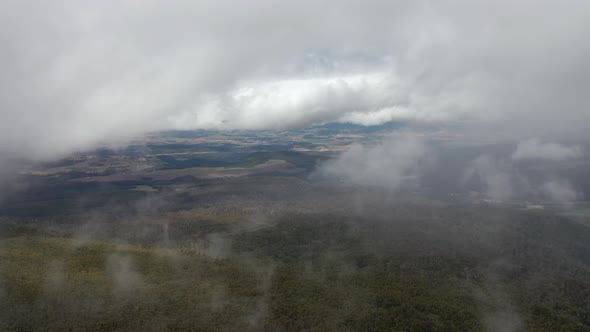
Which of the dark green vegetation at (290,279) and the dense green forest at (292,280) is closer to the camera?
the dense green forest at (292,280)

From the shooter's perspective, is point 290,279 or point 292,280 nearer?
point 292,280

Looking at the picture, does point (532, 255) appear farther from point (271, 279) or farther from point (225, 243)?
point (225, 243)

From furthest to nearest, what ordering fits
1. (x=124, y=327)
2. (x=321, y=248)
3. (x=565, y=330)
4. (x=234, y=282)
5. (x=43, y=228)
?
1. (x=43, y=228)
2. (x=321, y=248)
3. (x=234, y=282)
4. (x=565, y=330)
5. (x=124, y=327)

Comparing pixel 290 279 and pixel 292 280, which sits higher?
pixel 292 280

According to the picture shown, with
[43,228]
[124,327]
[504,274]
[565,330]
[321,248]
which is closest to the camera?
[124,327]

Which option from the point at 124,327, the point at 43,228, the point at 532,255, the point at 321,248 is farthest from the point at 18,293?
the point at 532,255

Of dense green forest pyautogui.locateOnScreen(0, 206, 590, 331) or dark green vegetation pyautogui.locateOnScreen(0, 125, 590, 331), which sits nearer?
dense green forest pyautogui.locateOnScreen(0, 206, 590, 331)

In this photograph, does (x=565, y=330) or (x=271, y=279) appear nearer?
(x=565, y=330)

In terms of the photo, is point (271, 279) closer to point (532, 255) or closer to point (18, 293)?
point (18, 293)

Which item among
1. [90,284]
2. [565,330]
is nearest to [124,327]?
[90,284]

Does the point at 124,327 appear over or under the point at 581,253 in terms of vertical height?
over
